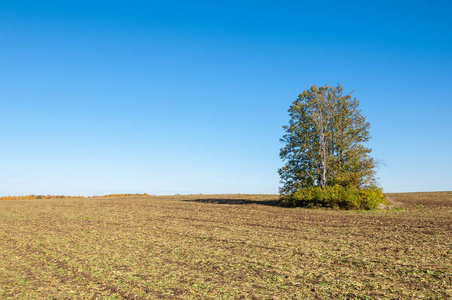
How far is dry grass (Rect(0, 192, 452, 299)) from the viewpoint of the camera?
25.1ft

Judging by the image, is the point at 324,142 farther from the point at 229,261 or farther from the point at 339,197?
the point at 229,261

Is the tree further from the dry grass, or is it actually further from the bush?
the dry grass

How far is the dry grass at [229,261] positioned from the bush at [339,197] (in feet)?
Result: 27.2

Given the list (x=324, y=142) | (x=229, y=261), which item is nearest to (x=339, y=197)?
(x=324, y=142)

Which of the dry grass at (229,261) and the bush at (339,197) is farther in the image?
the bush at (339,197)

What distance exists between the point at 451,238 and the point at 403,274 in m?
6.17

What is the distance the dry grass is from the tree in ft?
40.6

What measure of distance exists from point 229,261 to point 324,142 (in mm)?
22337

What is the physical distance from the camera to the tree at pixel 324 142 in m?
30.0

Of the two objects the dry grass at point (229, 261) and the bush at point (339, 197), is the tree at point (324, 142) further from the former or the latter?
the dry grass at point (229, 261)

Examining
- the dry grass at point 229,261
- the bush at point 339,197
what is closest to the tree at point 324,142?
the bush at point 339,197

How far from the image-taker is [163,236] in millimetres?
14633

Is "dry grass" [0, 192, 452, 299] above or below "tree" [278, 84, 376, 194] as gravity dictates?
below

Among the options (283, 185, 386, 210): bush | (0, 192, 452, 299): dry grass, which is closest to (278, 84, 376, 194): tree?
(283, 185, 386, 210): bush
